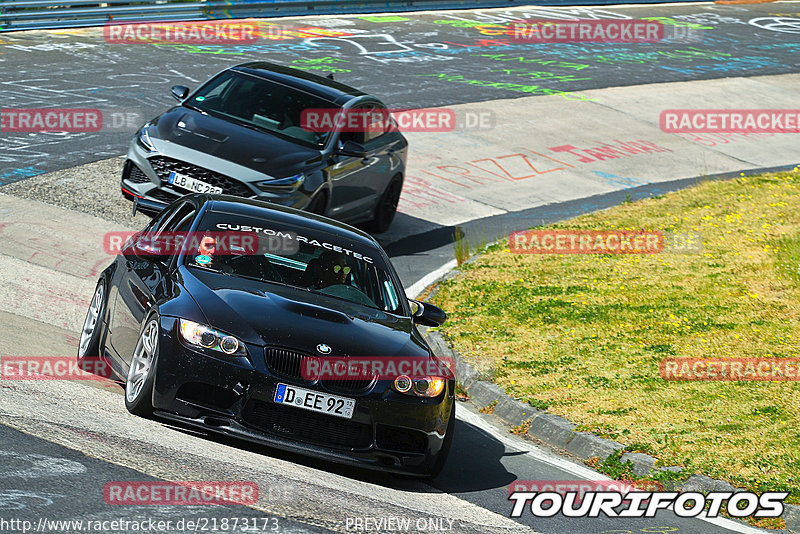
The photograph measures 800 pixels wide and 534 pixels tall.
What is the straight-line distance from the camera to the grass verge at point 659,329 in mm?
9023

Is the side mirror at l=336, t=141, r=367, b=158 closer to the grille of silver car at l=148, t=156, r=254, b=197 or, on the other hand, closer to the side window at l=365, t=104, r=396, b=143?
the side window at l=365, t=104, r=396, b=143

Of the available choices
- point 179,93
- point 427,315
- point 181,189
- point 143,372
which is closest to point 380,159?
point 179,93

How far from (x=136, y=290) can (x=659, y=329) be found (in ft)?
20.2

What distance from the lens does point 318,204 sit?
44.9 ft

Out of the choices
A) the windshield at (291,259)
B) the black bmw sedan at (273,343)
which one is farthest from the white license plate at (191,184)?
the windshield at (291,259)

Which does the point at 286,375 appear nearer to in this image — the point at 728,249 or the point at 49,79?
the point at 728,249

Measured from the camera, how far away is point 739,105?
28234mm

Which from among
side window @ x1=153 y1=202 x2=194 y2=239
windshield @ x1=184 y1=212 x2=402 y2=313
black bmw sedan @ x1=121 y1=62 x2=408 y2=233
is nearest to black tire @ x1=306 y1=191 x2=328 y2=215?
black bmw sedan @ x1=121 y1=62 x2=408 y2=233

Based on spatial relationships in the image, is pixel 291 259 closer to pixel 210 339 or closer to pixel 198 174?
pixel 210 339

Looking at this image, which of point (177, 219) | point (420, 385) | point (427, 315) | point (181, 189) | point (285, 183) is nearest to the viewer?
point (420, 385)

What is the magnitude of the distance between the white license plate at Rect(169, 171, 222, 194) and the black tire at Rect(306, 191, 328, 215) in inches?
46.6

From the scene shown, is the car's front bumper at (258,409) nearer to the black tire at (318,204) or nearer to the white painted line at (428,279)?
the white painted line at (428,279)

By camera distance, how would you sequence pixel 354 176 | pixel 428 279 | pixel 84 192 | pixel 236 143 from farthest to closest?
pixel 84 192
pixel 354 176
pixel 428 279
pixel 236 143

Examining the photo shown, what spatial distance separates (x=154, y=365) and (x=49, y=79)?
51.4 ft
